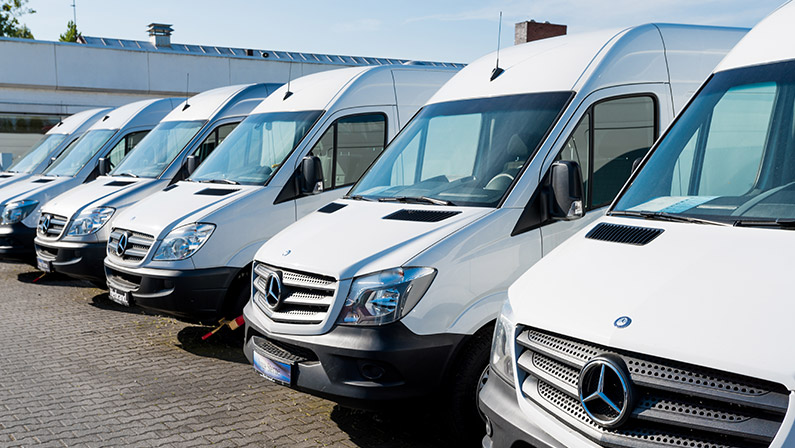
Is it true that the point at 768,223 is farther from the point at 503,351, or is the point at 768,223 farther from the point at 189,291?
the point at 189,291

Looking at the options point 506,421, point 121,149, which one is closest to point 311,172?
point 506,421

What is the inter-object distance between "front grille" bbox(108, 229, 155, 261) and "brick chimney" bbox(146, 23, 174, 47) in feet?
77.4

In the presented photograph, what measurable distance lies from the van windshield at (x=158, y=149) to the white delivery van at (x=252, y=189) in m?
2.07

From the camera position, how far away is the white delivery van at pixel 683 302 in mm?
2523

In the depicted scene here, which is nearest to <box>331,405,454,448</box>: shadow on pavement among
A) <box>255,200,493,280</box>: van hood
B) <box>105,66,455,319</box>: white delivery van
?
<box>255,200,493,280</box>: van hood

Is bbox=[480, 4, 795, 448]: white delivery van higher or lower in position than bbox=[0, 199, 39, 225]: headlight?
higher

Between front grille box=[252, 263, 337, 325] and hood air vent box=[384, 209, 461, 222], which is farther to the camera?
hood air vent box=[384, 209, 461, 222]

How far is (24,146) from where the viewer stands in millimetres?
25031

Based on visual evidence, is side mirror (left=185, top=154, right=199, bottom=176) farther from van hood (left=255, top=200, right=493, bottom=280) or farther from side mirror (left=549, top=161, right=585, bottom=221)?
side mirror (left=549, top=161, right=585, bottom=221)

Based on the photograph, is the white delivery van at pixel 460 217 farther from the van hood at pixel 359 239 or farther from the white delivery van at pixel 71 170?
the white delivery van at pixel 71 170

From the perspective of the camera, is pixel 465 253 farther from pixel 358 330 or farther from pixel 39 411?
pixel 39 411

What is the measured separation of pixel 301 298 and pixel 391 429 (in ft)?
3.53

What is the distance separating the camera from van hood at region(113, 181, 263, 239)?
719 cm

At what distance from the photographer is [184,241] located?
7.03 meters
